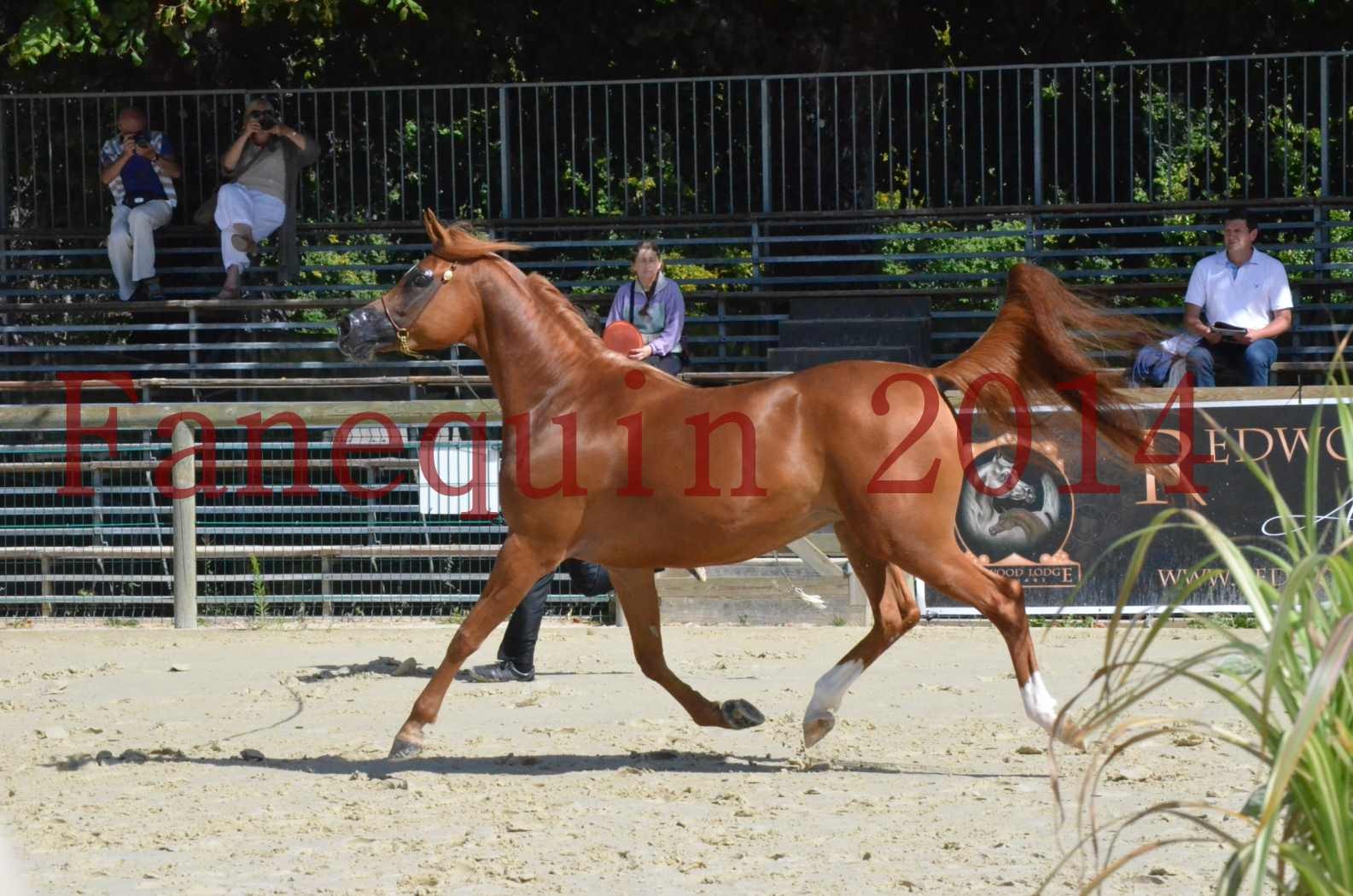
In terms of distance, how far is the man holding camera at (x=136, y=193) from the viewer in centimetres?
1362

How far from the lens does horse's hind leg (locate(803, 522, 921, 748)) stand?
641 centimetres

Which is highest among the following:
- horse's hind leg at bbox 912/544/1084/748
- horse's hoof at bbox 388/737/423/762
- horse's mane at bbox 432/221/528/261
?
horse's mane at bbox 432/221/528/261

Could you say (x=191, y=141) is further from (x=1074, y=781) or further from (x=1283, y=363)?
(x=1074, y=781)

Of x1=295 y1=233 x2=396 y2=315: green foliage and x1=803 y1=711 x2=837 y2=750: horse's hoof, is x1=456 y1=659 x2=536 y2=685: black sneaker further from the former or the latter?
x1=295 y1=233 x2=396 y2=315: green foliage

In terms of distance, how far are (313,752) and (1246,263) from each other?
23.7ft

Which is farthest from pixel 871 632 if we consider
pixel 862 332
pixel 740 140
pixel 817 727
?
pixel 740 140

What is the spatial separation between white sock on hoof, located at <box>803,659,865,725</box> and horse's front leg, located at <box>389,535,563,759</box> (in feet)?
3.74

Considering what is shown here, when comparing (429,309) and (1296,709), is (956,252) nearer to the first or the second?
(429,309)

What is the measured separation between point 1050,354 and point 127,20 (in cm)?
900

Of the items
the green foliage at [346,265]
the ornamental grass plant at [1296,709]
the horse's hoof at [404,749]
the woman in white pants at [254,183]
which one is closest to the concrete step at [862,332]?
the green foliage at [346,265]

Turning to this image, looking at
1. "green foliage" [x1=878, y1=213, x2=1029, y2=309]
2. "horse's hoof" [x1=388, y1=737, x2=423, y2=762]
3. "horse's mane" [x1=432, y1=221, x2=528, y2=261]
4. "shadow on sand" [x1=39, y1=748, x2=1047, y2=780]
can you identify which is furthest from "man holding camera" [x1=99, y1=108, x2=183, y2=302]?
"horse's hoof" [x1=388, y1=737, x2=423, y2=762]

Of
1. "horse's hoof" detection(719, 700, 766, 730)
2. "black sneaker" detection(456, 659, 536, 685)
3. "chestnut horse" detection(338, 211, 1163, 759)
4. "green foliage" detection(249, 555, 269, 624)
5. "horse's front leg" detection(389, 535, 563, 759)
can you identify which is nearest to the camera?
"chestnut horse" detection(338, 211, 1163, 759)

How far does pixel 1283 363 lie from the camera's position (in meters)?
11.3

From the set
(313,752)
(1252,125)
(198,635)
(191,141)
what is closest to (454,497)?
(198,635)
